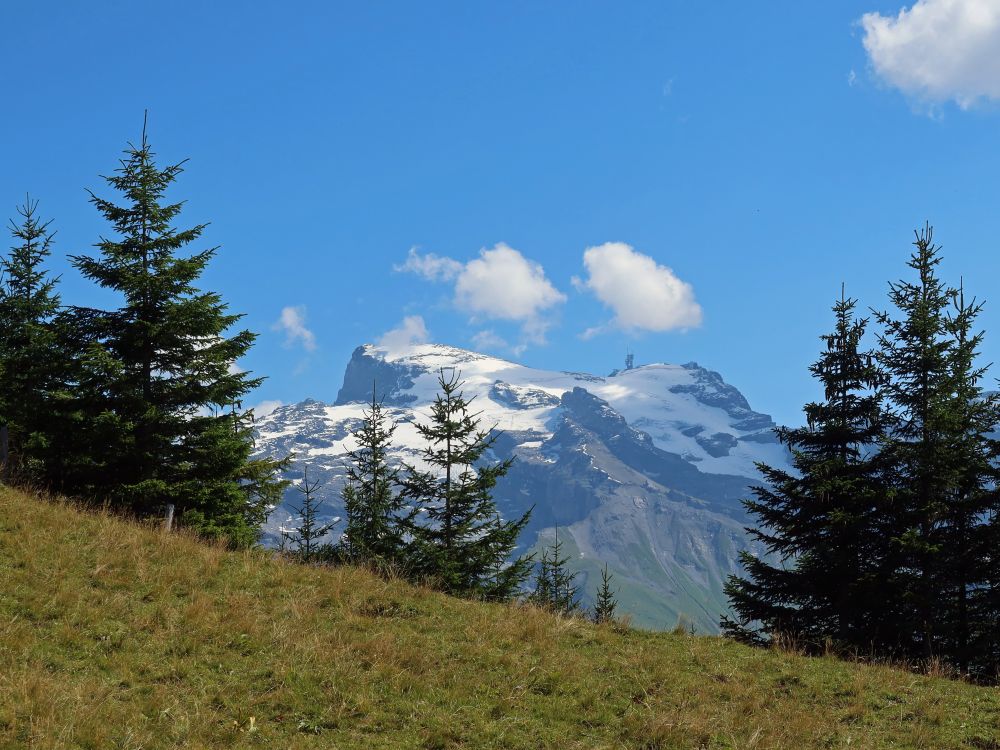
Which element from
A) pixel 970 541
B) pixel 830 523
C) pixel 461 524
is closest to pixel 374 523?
pixel 461 524

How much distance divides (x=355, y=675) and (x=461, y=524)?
17273mm

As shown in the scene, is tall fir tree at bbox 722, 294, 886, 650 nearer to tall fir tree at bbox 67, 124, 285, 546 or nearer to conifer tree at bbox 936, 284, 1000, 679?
conifer tree at bbox 936, 284, 1000, 679

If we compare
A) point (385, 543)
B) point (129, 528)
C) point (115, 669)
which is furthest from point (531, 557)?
point (115, 669)

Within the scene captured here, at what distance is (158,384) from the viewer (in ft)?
74.4

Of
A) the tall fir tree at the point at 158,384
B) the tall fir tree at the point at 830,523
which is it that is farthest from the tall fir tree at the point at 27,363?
the tall fir tree at the point at 830,523

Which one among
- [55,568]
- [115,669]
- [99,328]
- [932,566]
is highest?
[99,328]

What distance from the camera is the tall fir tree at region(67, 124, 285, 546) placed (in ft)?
70.2

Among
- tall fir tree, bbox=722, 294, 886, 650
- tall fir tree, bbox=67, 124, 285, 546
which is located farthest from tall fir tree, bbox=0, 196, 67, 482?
tall fir tree, bbox=722, 294, 886, 650

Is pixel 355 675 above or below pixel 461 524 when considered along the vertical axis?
below

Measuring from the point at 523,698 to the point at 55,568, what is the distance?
26.5ft

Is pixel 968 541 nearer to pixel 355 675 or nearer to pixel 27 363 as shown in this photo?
pixel 355 675

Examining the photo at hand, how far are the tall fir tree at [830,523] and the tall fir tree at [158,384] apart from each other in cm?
1529

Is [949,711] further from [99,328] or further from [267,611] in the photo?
[99,328]

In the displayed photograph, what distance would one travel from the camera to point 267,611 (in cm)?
1291
